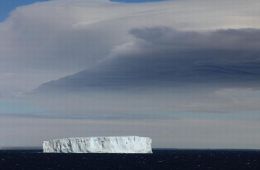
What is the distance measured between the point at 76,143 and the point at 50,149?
56.3 feet

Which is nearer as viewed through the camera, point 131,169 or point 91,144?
point 131,169

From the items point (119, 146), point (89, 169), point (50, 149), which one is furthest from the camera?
point (50, 149)

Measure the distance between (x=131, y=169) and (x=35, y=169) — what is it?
17574 mm

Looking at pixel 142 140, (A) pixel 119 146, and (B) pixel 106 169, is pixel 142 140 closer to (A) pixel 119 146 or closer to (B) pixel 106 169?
(A) pixel 119 146

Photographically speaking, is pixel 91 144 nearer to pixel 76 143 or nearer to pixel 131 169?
pixel 76 143

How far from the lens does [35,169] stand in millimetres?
108250

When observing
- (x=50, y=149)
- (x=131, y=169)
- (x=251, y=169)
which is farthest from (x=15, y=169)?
(x=50, y=149)

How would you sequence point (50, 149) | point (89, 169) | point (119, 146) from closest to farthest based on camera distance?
point (89, 169) → point (119, 146) → point (50, 149)

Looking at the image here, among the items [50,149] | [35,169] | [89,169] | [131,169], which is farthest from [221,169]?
[50,149]

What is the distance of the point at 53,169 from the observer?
106 metres

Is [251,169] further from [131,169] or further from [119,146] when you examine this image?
[119,146]

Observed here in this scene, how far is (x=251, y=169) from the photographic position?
10650 centimetres

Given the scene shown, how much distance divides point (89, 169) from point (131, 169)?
7.42 meters

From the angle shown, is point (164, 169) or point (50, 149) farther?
point (50, 149)
